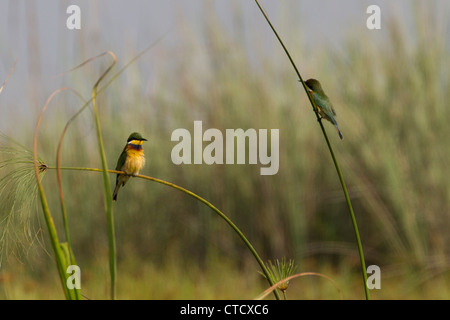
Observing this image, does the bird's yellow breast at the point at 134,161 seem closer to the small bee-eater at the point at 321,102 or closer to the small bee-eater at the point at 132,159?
the small bee-eater at the point at 132,159

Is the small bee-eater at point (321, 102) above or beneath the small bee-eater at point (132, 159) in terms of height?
above

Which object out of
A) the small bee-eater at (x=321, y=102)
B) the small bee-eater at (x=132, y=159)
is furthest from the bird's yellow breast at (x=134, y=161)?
the small bee-eater at (x=321, y=102)

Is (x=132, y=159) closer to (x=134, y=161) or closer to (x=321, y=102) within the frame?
(x=134, y=161)

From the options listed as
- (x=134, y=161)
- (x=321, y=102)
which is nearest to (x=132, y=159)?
(x=134, y=161)

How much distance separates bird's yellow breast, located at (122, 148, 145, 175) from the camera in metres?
1.31

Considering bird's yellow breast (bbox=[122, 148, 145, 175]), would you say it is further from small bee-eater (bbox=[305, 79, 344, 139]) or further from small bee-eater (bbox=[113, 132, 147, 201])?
small bee-eater (bbox=[305, 79, 344, 139])

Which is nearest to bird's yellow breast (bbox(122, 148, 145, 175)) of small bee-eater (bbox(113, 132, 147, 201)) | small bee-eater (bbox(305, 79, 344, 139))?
small bee-eater (bbox(113, 132, 147, 201))

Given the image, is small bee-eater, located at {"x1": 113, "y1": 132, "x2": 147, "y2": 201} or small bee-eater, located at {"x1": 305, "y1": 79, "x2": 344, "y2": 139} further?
small bee-eater, located at {"x1": 113, "y1": 132, "x2": 147, "y2": 201}

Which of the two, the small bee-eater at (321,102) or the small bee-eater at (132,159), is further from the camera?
the small bee-eater at (132,159)

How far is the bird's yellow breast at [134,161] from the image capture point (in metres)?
1.31

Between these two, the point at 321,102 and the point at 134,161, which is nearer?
the point at 321,102

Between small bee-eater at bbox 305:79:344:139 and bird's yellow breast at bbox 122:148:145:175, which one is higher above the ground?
small bee-eater at bbox 305:79:344:139

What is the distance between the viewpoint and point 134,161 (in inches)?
52.4

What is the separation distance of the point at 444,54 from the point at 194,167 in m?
1.75
